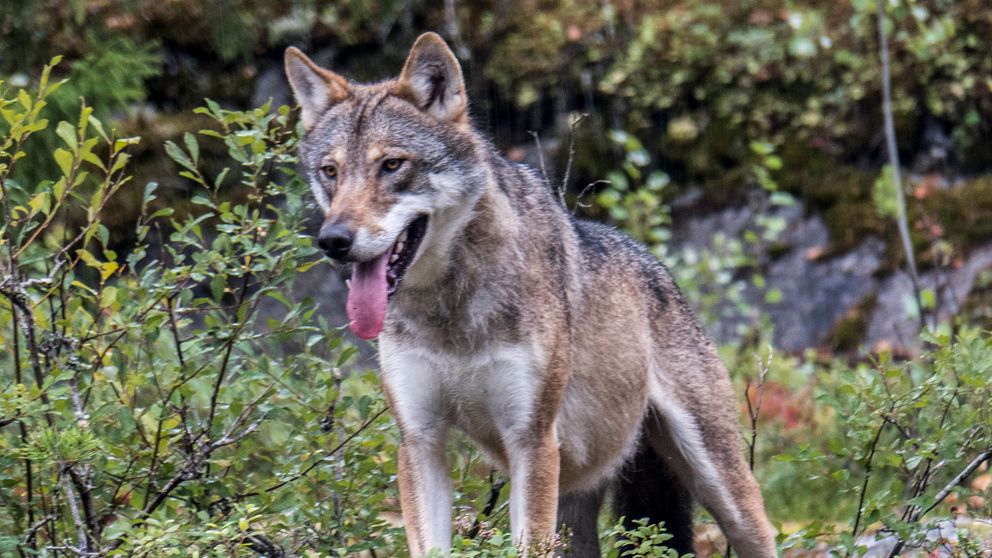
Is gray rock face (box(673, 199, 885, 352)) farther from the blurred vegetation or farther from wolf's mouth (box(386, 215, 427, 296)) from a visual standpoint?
wolf's mouth (box(386, 215, 427, 296))

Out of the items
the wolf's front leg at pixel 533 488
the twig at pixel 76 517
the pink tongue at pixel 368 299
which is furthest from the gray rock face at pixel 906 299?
the twig at pixel 76 517

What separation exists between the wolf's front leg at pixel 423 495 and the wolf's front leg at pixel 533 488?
25 centimetres

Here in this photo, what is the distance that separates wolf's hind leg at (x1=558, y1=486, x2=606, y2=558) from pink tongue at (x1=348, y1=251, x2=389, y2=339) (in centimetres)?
167

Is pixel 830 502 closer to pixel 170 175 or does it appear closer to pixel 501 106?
pixel 501 106

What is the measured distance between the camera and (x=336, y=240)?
153 inches

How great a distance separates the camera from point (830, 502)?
25.1ft

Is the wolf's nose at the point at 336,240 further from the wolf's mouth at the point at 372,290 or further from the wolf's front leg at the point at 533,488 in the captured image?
the wolf's front leg at the point at 533,488

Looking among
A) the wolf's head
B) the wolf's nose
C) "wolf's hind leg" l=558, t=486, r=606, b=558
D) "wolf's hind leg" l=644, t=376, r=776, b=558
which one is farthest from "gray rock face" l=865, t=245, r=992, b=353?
the wolf's nose

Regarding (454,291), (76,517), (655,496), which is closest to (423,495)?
(454,291)

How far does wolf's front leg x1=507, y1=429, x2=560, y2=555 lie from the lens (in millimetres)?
4336

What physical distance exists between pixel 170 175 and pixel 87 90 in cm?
222

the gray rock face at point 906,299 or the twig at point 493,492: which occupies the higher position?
the twig at point 493,492

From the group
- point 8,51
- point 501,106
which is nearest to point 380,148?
point 8,51

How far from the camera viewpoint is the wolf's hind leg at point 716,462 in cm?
529
